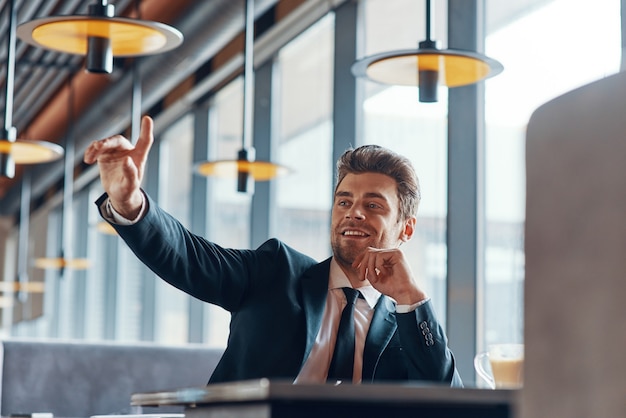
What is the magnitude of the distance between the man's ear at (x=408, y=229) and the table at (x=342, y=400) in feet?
4.39

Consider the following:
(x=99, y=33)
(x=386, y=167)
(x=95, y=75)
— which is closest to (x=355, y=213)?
(x=386, y=167)

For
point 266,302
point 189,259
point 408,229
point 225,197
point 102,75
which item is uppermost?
A: point 102,75

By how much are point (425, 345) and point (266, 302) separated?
54cm

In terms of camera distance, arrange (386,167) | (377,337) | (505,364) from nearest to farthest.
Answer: (505,364) → (377,337) → (386,167)

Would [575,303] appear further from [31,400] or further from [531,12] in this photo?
[31,400]

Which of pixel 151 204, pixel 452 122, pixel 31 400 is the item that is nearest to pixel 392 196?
pixel 151 204

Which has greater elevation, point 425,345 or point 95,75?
point 95,75

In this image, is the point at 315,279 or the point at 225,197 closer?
the point at 315,279

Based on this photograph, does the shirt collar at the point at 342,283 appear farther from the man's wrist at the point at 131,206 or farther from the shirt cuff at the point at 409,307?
the man's wrist at the point at 131,206

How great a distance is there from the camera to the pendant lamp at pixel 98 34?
128 inches

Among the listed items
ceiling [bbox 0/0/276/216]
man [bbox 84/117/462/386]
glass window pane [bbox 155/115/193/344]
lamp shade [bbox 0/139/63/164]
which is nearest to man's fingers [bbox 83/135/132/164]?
man [bbox 84/117/462/386]

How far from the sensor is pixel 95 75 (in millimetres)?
8445

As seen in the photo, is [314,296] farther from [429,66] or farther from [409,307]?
[429,66]

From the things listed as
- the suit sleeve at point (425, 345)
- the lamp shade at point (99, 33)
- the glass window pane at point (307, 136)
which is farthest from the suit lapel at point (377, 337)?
the glass window pane at point (307, 136)
